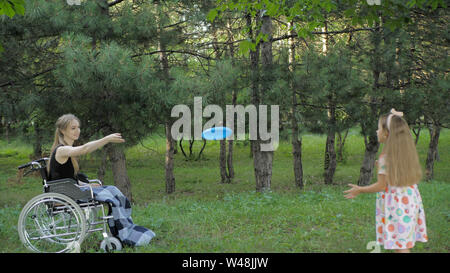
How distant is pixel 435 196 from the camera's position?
642 centimetres

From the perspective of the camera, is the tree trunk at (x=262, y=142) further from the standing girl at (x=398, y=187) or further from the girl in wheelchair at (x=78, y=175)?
the standing girl at (x=398, y=187)

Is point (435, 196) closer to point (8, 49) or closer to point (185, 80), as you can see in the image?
point (185, 80)

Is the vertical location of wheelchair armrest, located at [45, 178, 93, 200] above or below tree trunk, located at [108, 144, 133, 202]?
above

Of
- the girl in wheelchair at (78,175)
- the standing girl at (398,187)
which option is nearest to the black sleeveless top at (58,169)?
the girl in wheelchair at (78,175)

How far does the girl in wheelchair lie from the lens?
3.82m

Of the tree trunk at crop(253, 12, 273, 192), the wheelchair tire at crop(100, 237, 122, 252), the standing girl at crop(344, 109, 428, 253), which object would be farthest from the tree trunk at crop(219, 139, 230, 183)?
the standing girl at crop(344, 109, 428, 253)

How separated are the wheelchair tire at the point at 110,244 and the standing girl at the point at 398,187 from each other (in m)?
2.14

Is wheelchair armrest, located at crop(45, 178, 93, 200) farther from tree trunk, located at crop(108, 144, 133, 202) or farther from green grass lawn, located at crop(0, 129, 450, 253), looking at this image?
tree trunk, located at crop(108, 144, 133, 202)

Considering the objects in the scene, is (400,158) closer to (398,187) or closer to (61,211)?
(398,187)

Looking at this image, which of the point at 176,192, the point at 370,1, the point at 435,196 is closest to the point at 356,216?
the point at 435,196

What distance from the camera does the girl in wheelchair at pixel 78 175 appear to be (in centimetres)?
382

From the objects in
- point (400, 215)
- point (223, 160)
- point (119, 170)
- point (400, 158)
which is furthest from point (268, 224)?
point (223, 160)

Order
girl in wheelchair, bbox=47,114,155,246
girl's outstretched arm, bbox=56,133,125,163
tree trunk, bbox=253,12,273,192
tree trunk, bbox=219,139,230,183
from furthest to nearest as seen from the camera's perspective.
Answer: tree trunk, bbox=219,139,230,183, tree trunk, bbox=253,12,273,192, girl in wheelchair, bbox=47,114,155,246, girl's outstretched arm, bbox=56,133,125,163

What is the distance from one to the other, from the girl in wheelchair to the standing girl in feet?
6.76
